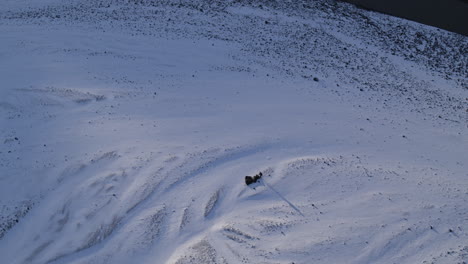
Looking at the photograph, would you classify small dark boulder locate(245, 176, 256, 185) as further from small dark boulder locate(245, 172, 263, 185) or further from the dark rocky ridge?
the dark rocky ridge

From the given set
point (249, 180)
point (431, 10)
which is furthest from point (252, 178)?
point (431, 10)

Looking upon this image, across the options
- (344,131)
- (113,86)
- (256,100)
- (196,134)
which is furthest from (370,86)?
(113,86)

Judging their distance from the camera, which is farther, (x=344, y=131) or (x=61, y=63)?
(x=61, y=63)

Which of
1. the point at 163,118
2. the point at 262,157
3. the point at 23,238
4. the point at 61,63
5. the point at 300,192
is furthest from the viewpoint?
the point at 61,63

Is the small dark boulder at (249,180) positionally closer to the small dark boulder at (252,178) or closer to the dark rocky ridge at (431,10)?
the small dark boulder at (252,178)

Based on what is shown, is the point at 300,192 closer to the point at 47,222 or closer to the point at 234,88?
the point at 234,88

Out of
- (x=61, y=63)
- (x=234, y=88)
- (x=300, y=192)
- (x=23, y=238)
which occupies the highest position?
(x=61, y=63)

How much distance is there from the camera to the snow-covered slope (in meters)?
8.98

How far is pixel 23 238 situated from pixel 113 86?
6.47 metres

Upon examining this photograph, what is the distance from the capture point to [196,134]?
1175 cm

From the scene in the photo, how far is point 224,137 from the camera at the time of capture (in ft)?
38.6

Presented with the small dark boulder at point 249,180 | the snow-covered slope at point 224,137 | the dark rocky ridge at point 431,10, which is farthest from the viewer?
the dark rocky ridge at point 431,10

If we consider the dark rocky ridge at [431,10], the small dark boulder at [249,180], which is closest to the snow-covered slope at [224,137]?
the small dark boulder at [249,180]

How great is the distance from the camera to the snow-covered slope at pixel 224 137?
8977 millimetres
